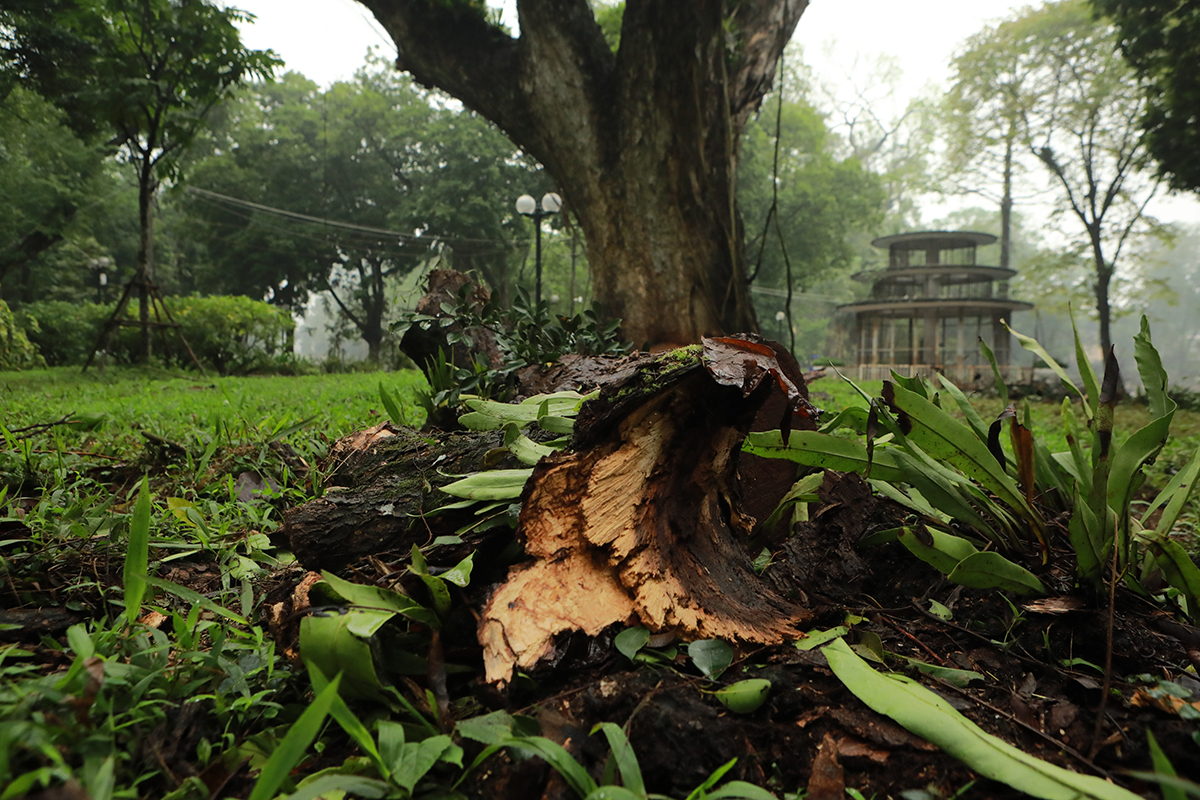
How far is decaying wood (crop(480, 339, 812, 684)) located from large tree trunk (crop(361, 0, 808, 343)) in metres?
3.38

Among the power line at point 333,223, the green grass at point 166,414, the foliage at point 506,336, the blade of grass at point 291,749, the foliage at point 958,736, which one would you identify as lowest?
the foliage at point 958,736

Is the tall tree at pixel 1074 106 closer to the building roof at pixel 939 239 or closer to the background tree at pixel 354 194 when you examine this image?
the building roof at pixel 939 239

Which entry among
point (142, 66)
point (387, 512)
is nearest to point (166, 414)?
point (387, 512)

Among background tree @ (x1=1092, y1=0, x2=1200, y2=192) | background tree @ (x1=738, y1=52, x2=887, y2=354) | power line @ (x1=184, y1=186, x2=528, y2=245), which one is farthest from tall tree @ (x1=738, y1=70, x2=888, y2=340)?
background tree @ (x1=1092, y1=0, x2=1200, y2=192)

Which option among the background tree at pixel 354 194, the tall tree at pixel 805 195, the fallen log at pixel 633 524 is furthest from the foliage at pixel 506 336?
the tall tree at pixel 805 195

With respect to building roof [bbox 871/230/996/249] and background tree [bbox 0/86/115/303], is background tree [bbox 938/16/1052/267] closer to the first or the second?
building roof [bbox 871/230/996/249]

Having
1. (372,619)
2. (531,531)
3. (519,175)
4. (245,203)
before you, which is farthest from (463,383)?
(245,203)

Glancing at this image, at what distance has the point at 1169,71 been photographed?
7.43 metres

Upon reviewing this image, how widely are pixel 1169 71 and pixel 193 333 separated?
15888 mm

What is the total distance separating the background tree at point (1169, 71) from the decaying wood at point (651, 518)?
9.42 meters

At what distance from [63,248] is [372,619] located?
27.4 meters

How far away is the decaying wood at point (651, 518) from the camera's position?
103cm

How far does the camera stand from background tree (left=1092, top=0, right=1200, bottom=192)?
711 centimetres

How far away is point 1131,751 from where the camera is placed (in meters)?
0.79
